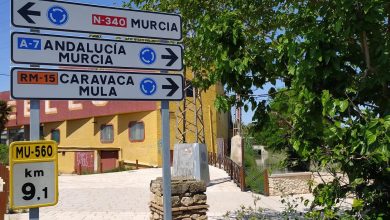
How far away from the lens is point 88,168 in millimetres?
29859

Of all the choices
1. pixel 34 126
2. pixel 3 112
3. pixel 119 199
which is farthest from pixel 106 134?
pixel 34 126

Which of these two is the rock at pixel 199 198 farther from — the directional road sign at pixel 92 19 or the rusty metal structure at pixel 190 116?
the rusty metal structure at pixel 190 116

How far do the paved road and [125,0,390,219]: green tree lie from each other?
680cm

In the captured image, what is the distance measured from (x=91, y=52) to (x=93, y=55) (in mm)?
31

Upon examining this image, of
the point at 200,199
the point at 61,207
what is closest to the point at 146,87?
the point at 200,199

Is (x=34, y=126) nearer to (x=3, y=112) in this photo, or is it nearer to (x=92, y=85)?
(x=92, y=85)

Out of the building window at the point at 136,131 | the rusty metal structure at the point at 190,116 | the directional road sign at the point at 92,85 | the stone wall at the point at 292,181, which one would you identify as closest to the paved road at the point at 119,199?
the stone wall at the point at 292,181

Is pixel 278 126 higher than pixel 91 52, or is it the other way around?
pixel 91 52

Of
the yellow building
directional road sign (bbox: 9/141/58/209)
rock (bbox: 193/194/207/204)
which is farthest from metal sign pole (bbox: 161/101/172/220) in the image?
the yellow building

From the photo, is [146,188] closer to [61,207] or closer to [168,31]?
[61,207]

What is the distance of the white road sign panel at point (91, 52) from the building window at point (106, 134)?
26.6 metres

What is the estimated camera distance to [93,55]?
409 centimetres

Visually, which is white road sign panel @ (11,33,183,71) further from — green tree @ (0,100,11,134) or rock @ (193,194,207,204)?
green tree @ (0,100,11,134)

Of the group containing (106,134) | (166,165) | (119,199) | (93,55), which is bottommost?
(119,199)
